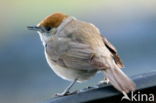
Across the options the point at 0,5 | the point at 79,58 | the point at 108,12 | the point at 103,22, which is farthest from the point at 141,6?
the point at 79,58

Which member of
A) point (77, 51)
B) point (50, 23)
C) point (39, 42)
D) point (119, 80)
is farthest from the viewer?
point (39, 42)

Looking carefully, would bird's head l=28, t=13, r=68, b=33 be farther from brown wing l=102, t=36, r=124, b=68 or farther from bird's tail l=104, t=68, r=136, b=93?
bird's tail l=104, t=68, r=136, b=93

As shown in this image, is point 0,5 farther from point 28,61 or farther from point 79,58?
point 79,58

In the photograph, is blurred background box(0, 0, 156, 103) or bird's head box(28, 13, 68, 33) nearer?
bird's head box(28, 13, 68, 33)

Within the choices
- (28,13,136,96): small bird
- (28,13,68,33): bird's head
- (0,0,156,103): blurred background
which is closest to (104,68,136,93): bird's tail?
(28,13,136,96): small bird

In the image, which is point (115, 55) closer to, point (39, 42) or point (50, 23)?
point (50, 23)

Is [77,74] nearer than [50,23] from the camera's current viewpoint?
Yes

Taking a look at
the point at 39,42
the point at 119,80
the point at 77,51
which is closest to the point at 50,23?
the point at 77,51

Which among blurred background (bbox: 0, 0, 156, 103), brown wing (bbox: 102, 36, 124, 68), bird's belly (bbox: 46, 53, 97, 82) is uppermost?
brown wing (bbox: 102, 36, 124, 68)
